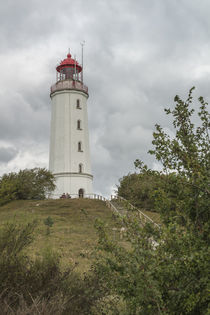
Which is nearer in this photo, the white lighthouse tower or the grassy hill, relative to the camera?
the grassy hill

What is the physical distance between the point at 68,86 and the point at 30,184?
1194 cm

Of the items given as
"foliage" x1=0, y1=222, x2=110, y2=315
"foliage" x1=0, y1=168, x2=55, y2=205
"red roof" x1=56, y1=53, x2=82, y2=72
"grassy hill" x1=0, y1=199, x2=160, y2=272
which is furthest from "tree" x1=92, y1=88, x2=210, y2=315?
"red roof" x1=56, y1=53, x2=82, y2=72

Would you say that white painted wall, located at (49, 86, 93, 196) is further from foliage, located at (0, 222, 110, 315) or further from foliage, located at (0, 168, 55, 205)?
foliage, located at (0, 222, 110, 315)

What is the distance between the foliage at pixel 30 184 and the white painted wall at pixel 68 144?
1.16 metres

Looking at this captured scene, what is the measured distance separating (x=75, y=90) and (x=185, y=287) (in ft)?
120

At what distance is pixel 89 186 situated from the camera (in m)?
36.9

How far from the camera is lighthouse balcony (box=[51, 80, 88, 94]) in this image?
3869 cm

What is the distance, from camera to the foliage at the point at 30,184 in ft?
113

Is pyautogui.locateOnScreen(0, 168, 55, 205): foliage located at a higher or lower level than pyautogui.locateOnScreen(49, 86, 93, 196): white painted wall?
lower

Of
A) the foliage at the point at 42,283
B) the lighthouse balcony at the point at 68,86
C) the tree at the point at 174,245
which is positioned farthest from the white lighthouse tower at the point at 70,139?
the tree at the point at 174,245

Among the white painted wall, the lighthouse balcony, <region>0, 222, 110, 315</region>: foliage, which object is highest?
the lighthouse balcony

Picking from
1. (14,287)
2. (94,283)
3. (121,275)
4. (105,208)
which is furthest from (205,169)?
(105,208)

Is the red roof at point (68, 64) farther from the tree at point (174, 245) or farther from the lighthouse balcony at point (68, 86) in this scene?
the tree at point (174, 245)

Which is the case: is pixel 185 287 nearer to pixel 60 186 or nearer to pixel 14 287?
pixel 14 287
